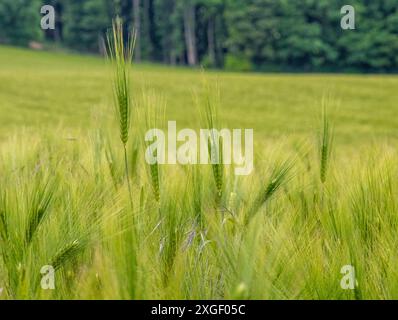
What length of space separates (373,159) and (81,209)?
2.15ft

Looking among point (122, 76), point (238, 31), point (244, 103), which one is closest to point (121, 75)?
point (122, 76)

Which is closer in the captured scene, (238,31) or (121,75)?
(121,75)

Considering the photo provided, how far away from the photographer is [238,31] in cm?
3459

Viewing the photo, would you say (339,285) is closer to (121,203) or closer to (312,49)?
(121,203)

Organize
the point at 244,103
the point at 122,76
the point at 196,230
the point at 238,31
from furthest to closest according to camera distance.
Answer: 1. the point at 238,31
2. the point at 244,103
3. the point at 196,230
4. the point at 122,76

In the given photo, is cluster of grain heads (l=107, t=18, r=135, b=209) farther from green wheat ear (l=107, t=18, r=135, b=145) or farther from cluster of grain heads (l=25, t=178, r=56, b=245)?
cluster of grain heads (l=25, t=178, r=56, b=245)

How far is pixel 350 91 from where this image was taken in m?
10.7

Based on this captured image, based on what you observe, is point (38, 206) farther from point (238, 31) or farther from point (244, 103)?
point (238, 31)

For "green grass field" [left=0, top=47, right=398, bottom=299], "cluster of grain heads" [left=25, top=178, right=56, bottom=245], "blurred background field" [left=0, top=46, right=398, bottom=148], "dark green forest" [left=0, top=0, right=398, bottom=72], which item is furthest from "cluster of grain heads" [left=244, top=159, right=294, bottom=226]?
"dark green forest" [left=0, top=0, right=398, bottom=72]

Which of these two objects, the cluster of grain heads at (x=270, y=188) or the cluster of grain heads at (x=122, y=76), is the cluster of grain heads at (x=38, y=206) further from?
the cluster of grain heads at (x=270, y=188)

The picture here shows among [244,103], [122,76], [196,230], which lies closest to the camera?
[122,76]

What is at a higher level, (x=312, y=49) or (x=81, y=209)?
(x=312, y=49)
